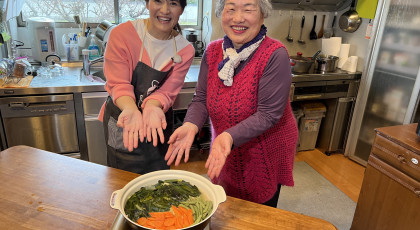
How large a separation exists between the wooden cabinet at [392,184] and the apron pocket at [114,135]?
143 centimetres

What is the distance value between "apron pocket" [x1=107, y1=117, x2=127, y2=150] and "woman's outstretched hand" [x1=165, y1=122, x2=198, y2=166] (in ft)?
1.60

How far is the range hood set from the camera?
298cm

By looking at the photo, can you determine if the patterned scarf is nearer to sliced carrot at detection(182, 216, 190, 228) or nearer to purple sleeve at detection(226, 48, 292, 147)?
purple sleeve at detection(226, 48, 292, 147)

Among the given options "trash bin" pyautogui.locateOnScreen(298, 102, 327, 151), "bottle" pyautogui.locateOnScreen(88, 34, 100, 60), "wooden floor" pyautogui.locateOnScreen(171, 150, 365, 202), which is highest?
"bottle" pyautogui.locateOnScreen(88, 34, 100, 60)

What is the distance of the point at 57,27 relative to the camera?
2688 mm

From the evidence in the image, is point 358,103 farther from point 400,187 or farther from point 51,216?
point 51,216

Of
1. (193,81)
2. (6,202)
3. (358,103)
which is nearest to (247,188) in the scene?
(6,202)

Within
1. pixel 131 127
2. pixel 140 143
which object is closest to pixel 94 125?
pixel 140 143

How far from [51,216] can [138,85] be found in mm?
677

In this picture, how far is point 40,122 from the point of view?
209 cm

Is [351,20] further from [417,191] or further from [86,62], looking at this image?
[86,62]

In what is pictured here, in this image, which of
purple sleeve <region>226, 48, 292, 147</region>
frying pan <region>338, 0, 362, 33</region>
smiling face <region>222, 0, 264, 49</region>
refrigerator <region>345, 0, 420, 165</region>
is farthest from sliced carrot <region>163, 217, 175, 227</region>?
frying pan <region>338, 0, 362, 33</region>

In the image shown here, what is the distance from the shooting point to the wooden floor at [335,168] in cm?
250

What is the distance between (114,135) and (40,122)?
97cm
